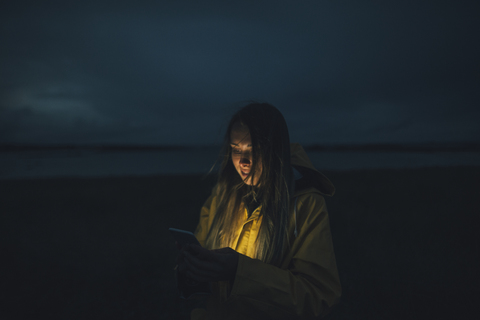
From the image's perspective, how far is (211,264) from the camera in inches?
48.4

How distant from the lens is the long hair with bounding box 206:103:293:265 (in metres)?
1.50

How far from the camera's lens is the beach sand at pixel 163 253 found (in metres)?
3.47

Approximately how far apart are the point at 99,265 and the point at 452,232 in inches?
326

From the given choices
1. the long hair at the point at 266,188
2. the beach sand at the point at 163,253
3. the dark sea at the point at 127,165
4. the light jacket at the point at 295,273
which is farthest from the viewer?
the dark sea at the point at 127,165

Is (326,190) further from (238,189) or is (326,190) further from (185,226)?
(185,226)

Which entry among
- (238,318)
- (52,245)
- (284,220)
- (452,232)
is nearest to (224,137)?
(284,220)

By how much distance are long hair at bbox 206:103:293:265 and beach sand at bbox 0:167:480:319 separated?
8.28ft

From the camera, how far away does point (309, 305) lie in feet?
4.09

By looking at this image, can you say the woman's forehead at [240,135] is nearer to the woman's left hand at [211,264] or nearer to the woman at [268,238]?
the woman at [268,238]

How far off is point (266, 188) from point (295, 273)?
1.82 ft

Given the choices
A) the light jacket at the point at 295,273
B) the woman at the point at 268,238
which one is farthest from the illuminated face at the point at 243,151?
the light jacket at the point at 295,273

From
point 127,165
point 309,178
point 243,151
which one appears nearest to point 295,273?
point 309,178

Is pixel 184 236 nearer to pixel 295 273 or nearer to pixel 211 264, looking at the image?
pixel 211 264

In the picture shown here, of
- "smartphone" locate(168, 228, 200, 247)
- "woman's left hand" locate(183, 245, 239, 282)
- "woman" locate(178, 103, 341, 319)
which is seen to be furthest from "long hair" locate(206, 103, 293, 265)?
"smartphone" locate(168, 228, 200, 247)
